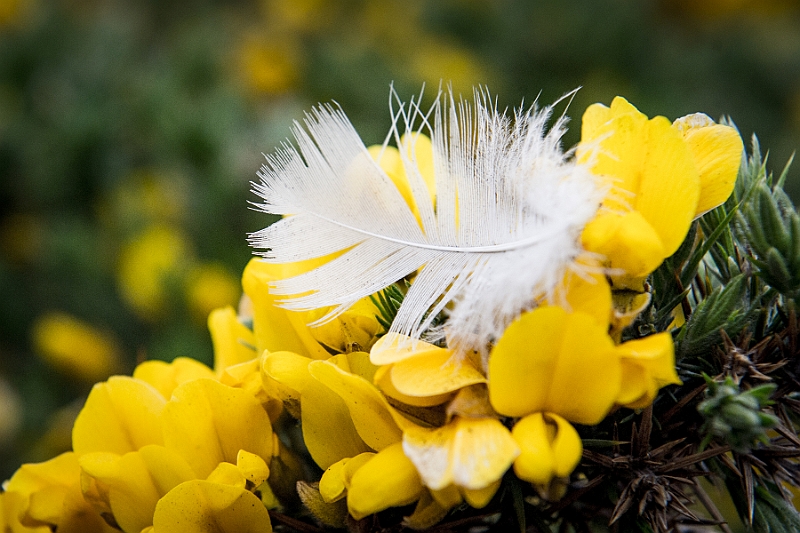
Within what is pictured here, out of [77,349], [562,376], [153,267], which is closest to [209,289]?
[153,267]

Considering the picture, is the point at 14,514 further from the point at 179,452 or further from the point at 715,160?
the point at 715,160

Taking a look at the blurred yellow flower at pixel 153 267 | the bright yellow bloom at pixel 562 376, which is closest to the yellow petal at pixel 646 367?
the bright yellow bloom at pixel 562 376

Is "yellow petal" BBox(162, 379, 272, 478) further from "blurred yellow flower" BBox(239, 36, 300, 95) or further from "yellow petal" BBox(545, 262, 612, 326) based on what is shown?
"blurred yellow flower" BBox(239, 36, 300, 95)

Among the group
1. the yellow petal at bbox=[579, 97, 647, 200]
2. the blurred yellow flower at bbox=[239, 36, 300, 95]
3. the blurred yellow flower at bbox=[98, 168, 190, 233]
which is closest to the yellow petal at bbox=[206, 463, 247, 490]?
the yellow petal at bbox=[579, 97, 647, 200]

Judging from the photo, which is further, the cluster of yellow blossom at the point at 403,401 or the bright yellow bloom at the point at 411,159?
the bright yellow bloom at the point at 411,159

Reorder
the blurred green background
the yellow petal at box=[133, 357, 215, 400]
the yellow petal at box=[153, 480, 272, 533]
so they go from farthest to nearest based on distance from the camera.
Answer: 1. the blurred green background
2. the yellow petal at box=[133, 357, 215, 400]
3. the yellow petal at box=[153, 480, 272, 533]

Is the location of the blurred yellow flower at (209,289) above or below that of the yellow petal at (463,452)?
below

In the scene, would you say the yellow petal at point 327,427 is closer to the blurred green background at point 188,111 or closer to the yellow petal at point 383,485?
the yellow petal at point 383,485
